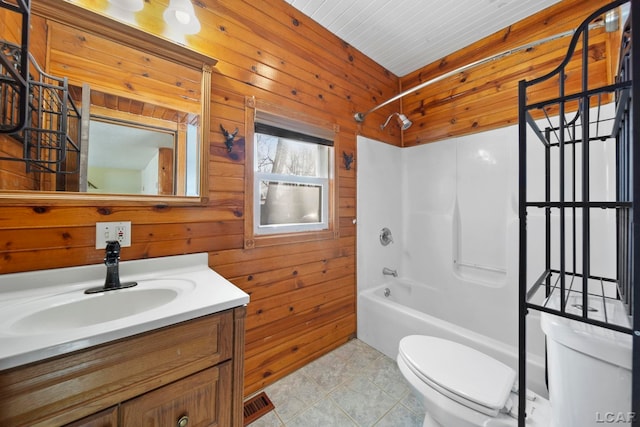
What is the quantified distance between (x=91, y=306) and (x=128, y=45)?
45.0 inches

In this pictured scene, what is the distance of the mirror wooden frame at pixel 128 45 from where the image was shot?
36.9 inches

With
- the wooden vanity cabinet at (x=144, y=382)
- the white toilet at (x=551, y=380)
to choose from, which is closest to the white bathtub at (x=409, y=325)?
the white toilet at (x=551, y=380)

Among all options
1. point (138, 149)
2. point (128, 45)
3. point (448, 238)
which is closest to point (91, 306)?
point (138, 149)

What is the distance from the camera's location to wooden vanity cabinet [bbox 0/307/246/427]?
Answer: 0.59 meters

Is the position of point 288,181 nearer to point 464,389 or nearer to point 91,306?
point 91,306

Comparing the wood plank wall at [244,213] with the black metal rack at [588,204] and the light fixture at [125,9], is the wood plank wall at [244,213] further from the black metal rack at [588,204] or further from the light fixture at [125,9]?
the black metal rack at [588,204]

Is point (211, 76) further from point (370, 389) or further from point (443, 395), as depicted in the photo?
point (370, 389)

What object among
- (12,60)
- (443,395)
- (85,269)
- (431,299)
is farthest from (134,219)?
(431,299)

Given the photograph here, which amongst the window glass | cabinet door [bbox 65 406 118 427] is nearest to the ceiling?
the window glass

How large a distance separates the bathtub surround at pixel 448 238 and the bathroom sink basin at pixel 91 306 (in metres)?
1.45

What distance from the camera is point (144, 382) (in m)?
0.72

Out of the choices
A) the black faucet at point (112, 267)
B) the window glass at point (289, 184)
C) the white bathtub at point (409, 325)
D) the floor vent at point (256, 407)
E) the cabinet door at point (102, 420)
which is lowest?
the floor vent at point (256, 407)

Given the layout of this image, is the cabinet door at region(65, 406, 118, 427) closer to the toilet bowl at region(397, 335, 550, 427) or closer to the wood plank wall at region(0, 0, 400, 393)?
the wood plank wall at region(0, 0, 400, 393)

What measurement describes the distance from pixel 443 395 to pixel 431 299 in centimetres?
139
